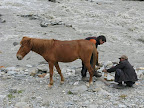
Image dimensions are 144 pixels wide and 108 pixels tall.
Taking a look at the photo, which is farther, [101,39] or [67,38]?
[67,38]

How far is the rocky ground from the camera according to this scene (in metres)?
5.42

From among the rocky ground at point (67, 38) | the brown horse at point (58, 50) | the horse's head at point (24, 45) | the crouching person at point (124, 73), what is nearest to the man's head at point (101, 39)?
the brown horse at point (58, 50)

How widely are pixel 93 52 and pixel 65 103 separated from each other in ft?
6.78

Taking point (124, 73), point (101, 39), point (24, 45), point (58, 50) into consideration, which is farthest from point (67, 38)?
point (124, 73)

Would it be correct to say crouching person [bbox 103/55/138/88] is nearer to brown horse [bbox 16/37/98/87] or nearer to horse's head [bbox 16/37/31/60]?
brown horse [bbox 16/37/98/87]

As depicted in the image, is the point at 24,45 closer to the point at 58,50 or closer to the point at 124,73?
the point at 58,50

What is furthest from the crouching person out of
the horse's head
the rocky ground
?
the horse's head

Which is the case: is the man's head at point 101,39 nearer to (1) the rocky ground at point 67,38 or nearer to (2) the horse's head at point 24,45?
(1) the rocky ground at point 67,38

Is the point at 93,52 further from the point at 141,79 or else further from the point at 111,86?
the point at 141,79

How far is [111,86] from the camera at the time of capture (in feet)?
21.0

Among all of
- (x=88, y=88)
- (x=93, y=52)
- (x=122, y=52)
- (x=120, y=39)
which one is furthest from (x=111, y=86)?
(x=120, y=39)

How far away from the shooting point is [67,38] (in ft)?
49.7

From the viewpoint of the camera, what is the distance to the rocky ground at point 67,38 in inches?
213

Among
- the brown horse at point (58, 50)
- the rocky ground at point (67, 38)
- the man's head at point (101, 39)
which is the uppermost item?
the man's head at point (101, 39)
